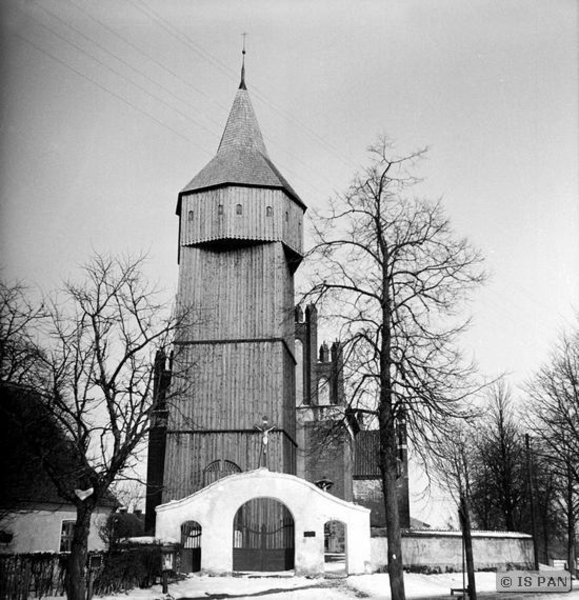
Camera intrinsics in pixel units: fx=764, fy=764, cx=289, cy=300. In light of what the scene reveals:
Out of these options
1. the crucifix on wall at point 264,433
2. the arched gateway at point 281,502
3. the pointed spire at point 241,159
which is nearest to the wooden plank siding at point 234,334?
the crucifix on wall at point 264,433

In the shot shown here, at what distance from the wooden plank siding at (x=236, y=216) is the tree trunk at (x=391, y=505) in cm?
2257

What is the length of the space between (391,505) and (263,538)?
1735 cm

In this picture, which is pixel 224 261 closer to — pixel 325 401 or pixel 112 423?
pixel 325 401

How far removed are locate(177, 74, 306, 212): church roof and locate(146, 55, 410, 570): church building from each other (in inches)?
2.8

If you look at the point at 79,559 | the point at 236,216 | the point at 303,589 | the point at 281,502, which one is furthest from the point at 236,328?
the point at 79,559

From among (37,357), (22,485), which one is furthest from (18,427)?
(22,485)

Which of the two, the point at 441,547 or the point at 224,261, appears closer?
the point at 441,547

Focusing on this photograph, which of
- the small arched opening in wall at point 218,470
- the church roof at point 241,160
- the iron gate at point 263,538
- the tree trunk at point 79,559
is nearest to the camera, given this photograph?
the tree trunk at point 79,559

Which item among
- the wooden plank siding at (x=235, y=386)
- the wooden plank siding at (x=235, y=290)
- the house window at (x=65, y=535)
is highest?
the wooden plank siding at (x=235, y=290)

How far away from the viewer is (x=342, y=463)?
158 feet

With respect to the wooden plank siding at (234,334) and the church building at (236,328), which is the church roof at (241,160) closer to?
the church building at (236,328)

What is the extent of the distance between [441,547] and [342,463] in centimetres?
1620

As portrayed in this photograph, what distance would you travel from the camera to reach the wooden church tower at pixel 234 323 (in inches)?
1411

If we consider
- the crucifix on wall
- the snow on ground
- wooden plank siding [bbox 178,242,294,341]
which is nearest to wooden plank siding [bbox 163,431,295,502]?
the crucifix on wall
